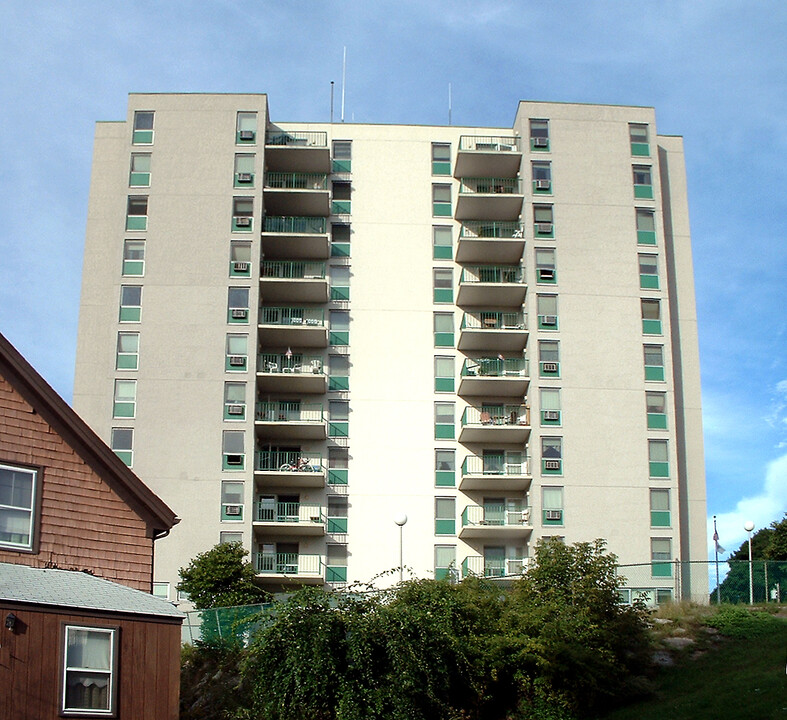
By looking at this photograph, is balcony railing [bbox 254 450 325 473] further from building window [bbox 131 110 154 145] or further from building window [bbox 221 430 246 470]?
building window [bbox 131 110 154 145]

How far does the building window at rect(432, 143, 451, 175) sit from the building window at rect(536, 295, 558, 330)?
30.2ft

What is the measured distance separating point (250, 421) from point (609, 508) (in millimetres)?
17930

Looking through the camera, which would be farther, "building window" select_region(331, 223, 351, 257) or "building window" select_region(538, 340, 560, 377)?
"building window" select_region(331, 223, 351, 257)

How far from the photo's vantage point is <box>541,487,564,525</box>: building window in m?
54.7

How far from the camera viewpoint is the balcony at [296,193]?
193 feet

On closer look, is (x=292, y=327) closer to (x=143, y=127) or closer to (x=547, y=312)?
(x=547, y=312)

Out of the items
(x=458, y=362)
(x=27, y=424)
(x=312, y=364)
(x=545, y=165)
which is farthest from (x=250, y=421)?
(x=27, y=424)

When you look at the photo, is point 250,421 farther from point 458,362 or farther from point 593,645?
point 593,645

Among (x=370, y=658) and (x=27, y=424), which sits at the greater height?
(x=27, y=424)

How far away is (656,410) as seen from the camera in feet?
186

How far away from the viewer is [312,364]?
188 feet

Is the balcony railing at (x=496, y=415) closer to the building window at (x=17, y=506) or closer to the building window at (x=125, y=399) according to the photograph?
the building window at (x=125, y=399)

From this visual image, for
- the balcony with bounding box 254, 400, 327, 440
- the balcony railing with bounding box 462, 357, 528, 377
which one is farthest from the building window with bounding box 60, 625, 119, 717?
the balcony railing with bounding box 462, 357, 528, 377

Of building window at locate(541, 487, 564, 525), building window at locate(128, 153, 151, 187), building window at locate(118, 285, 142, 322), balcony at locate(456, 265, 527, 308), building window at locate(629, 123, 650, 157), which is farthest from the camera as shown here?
building window at locate(629, 123, 650, 157)
